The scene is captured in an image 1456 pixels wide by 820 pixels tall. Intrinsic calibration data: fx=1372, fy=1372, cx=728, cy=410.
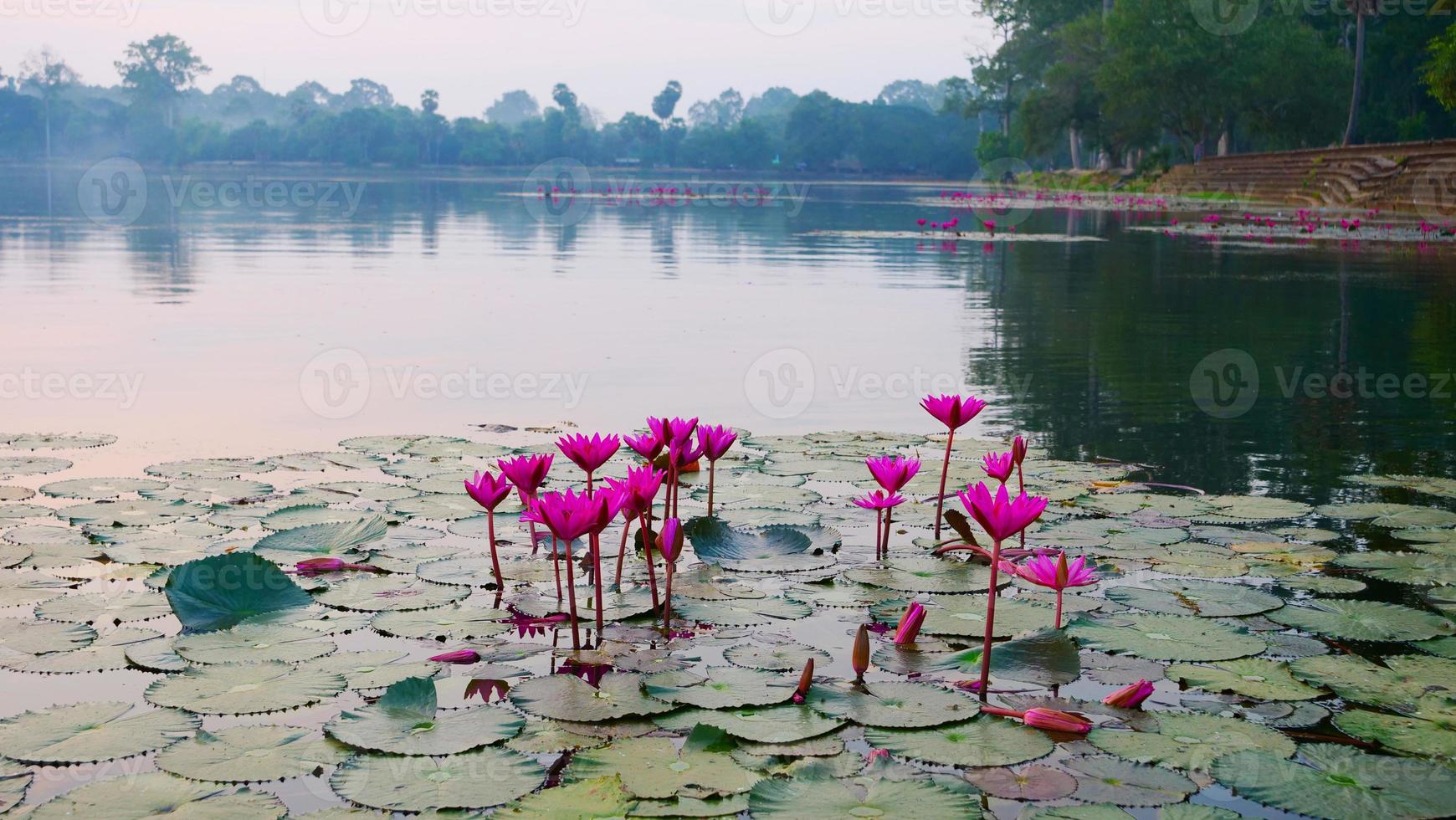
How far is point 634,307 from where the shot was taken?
12719mm

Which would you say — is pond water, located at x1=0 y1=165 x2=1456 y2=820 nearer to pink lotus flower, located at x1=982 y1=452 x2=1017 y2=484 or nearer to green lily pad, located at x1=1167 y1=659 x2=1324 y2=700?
green lily pad, located at x1=1167 y1=659 x2=1324 y2=700

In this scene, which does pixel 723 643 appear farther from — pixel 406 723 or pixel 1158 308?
pixel 1158 308

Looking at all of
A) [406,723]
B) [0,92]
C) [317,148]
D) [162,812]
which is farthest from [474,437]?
[0,92]

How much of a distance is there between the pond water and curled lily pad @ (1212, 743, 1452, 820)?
16 mm

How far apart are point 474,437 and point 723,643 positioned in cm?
313

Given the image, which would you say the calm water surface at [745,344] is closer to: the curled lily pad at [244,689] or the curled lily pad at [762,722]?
the curled lily pad at [244,689]

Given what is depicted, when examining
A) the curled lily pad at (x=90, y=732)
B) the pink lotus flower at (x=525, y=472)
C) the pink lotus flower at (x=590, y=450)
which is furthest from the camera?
the pink lotus flower at (x=590, y=450)

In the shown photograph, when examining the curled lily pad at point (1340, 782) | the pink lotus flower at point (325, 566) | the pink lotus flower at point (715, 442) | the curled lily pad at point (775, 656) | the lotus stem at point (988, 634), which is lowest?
→ the curled lily pad at point (1340, 782)

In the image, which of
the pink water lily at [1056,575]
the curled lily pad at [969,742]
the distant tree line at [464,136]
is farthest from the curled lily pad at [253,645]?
the distant tree line at [464,136]

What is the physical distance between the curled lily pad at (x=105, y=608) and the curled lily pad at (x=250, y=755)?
3.02 feet

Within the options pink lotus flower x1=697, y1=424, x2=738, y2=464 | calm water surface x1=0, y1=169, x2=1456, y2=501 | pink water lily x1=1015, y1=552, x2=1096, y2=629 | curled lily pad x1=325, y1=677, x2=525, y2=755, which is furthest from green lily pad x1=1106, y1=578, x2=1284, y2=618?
curled lily pad x1=325, y1=677, x2=525, y2=755

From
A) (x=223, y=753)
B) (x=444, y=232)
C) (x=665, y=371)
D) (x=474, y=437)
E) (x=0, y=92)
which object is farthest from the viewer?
(x=0, y=92)

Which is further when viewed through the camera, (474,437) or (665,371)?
(665,371)

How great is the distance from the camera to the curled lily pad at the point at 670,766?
2613 millimetres
